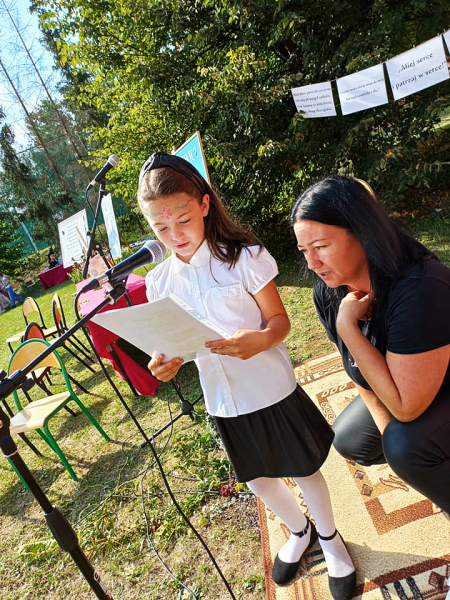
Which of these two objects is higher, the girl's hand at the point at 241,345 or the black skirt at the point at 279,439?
the girl's hand at the point at 241,345

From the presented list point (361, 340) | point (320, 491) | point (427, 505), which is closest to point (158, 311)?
point (361, 340)

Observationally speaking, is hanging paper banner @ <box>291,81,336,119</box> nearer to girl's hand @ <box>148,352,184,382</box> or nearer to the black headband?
the black headband

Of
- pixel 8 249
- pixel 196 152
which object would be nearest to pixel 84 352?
pixel 196 152

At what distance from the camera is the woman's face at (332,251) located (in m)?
1.25

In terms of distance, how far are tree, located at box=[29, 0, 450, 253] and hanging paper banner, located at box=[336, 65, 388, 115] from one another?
0.34 m

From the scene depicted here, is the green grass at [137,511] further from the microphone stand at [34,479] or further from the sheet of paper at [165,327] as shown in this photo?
the sheet of paper at [165,327]

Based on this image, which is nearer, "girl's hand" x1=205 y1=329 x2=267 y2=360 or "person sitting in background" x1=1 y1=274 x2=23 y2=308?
"girl's hand" x1=205 y1=329 x2=267 y2=360

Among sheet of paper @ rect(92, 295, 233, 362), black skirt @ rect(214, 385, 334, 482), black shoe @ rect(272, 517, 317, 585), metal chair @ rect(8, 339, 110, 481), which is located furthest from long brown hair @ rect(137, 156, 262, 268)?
metal chair @ rect(8, 339, 110, 481)

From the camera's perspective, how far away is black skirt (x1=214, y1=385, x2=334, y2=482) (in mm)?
1425

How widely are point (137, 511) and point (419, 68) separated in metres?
3.76

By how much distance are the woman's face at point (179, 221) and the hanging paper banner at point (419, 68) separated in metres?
2.64

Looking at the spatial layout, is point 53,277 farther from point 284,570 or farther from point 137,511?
point 284,570

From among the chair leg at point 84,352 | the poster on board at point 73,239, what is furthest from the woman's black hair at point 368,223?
the chair leg at point 84,352

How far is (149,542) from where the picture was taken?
2.15 m
